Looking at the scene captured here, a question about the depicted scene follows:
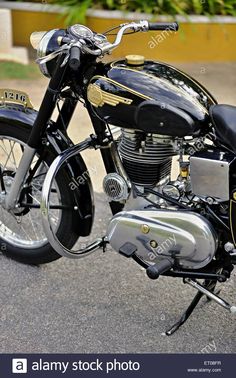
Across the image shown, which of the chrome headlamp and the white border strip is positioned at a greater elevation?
the chrome headlamp

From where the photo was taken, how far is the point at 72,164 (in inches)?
123

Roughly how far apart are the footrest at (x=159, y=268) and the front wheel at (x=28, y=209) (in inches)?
24.5

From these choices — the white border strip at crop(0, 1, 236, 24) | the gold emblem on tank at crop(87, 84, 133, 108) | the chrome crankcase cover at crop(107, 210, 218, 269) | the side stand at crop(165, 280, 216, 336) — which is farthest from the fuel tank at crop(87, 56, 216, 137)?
the white border strip at crop(0, 1, 236, 24)

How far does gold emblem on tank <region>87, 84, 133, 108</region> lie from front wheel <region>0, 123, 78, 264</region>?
50cm

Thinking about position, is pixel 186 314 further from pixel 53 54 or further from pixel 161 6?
pixel 161 6

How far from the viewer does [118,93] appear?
106 inches

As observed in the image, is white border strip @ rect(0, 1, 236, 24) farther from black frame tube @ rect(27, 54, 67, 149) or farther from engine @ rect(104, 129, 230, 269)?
engine @ rect(104, 129, 230, 269)

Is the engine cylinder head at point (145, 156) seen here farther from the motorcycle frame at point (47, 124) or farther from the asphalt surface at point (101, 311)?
the asphalt surface at point (101, 311)

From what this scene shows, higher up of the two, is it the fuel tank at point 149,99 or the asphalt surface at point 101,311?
the fuel tank at point 149,99

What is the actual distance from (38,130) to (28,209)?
52 centimetres

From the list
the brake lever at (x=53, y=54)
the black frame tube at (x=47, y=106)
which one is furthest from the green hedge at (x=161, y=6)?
the brake lever at (x=53, y=54)

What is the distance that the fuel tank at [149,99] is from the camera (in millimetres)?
2617

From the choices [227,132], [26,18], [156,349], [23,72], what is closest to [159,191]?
[227,132]

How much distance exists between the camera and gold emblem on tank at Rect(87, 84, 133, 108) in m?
2.69
